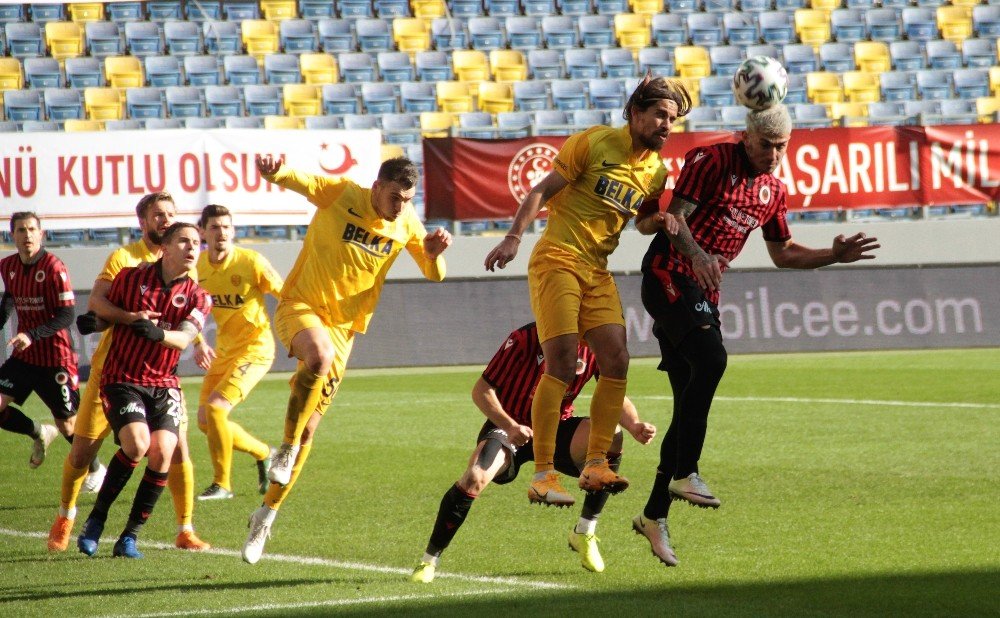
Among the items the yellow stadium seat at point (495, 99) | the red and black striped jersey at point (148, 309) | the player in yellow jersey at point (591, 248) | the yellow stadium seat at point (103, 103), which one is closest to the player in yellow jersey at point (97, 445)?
the red and black striped jersey at point (148, 309)

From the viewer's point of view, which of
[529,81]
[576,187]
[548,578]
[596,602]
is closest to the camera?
[596,602]

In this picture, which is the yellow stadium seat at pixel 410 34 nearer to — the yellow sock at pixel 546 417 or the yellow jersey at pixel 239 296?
the yellow jersey at pixel 239 296

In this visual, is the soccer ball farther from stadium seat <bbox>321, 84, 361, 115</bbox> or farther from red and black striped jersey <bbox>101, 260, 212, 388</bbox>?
stadium seat <bbox>321, 84, 361, 115</bbox>

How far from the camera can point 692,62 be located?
25.0 meters

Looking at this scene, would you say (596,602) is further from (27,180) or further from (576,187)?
(27,180)

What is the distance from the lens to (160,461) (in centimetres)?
725

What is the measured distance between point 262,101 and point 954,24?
1325cm

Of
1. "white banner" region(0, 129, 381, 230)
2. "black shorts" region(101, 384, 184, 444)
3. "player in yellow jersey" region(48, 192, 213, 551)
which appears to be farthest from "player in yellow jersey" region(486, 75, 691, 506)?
"white banner" region(0, 129, 381, 230)

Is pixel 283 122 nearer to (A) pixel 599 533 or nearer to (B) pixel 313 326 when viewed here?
(B) pixel 313 326

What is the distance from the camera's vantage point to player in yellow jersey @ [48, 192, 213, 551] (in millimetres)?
7449

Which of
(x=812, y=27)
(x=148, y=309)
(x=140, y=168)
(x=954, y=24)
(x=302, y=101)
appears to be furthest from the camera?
(x=954, y=24)

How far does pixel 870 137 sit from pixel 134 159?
11.1 metres

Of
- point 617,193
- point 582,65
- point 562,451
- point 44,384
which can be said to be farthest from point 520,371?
point 582,65

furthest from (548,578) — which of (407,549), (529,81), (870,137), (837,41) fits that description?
(837,41)
